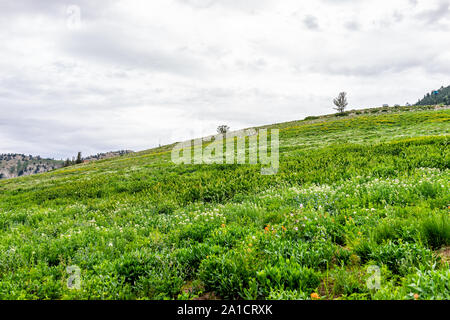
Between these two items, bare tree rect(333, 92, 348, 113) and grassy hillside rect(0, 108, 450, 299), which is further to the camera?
bare tree rect(333, 92, 348, 113)

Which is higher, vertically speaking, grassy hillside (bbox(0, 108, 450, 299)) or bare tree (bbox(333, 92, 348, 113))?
bare tree (bbox(333, 92, 348, 113))

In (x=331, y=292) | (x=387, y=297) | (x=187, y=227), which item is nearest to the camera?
(x=387, y=297)

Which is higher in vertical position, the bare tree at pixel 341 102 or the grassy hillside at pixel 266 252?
the bare tree at pixel 341 102

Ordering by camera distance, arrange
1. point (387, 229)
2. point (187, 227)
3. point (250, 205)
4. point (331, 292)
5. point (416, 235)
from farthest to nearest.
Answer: point (250, 205), point (187, 227), point (387, 229), point (416, 235), point (331, 292)

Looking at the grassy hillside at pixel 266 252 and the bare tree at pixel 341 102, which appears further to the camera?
the bare tree at pixel 341 102

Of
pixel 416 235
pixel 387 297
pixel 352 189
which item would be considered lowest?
pixel 387 297

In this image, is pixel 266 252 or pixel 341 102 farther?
pixel 341 102
